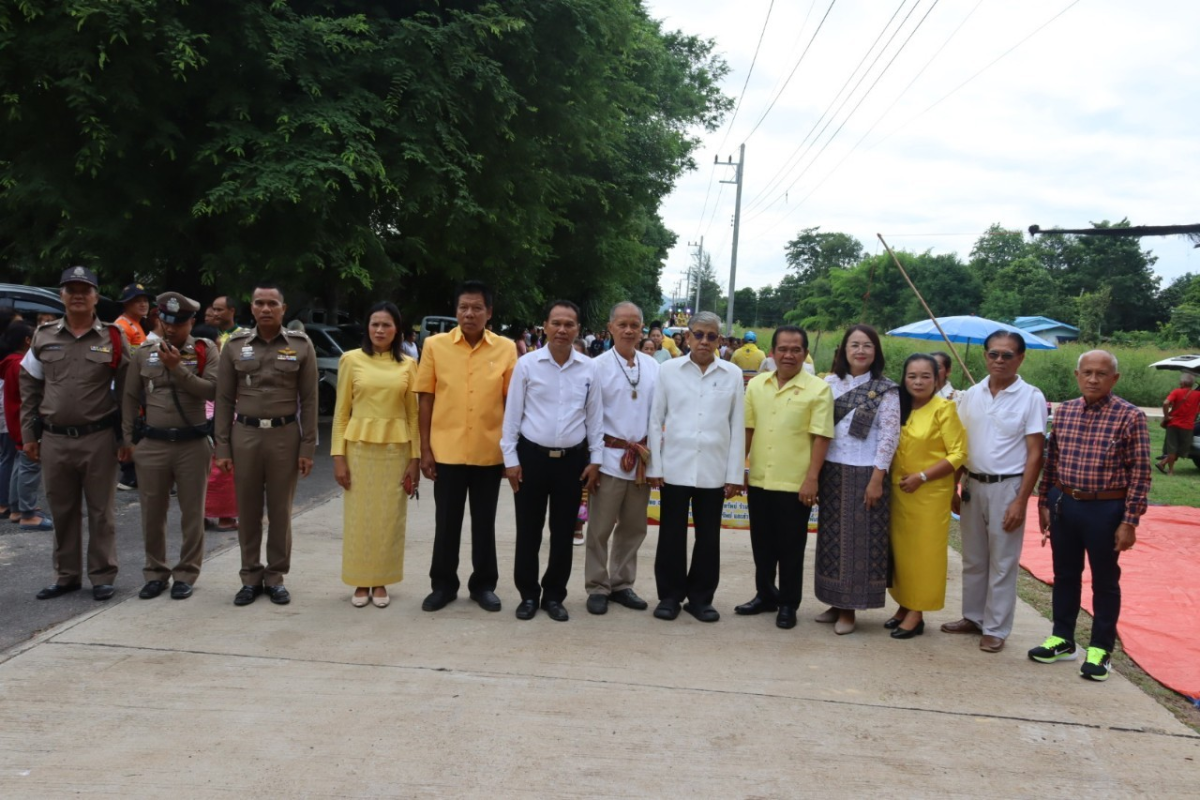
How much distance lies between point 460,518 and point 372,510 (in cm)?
51

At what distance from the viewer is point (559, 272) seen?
22672mm

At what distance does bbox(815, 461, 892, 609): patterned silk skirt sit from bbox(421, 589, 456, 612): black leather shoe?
2.15 meters

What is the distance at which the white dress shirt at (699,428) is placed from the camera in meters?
5.14

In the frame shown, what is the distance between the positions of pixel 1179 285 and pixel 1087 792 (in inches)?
2582

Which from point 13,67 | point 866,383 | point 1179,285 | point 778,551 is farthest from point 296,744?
point 1179,285

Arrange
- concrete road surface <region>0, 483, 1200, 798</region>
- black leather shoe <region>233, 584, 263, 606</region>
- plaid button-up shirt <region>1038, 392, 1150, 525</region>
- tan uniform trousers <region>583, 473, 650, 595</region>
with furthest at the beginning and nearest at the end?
tan uniform trousers <region>583, 473, 650, 595</region>, black leather shoe <region>233, 584, 263, 606</region>, plaid button-up shirt <region>1038, 392, 1150, 525</region>, concrete road surface <region>0, 483, 1200, 798</region>

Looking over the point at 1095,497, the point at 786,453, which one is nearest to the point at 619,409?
the point at 786,453

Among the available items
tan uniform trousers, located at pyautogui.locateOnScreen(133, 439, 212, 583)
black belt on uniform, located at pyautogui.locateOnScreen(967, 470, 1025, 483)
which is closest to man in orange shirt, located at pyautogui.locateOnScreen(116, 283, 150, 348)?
tan uniform trousers, located at pyautogui.locateOnScreen(133, 439, 212, 583)

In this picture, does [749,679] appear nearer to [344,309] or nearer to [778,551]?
[778,551]

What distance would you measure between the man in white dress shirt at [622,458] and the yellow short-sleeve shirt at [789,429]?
0.66 m

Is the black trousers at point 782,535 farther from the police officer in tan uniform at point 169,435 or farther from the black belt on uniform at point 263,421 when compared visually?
the police officer in tan uniform at point 169,435

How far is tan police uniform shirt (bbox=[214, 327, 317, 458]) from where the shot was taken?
17.0ft

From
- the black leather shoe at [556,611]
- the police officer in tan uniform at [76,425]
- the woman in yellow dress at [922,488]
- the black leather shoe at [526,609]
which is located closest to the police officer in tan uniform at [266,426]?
the police officer in tan uniform at [76,425]

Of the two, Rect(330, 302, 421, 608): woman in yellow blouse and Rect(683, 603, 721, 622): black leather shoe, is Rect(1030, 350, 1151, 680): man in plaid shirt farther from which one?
Rect(330, 302, 421, 608): woman in yellow blouse
